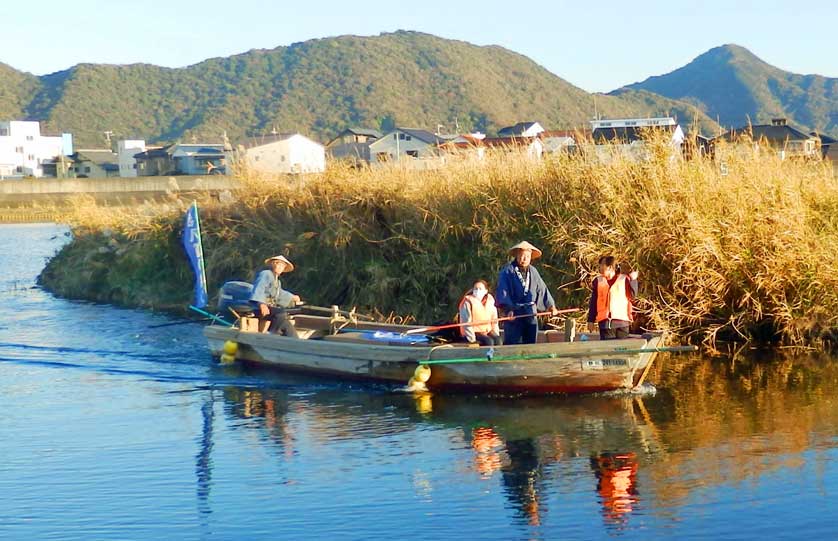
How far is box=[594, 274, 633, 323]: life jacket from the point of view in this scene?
13383 millimetres

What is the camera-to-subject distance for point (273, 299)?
1595cm

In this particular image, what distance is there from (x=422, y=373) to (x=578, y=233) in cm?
487

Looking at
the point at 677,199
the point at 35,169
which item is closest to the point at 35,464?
the point at 677,199

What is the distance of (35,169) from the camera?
344 feet

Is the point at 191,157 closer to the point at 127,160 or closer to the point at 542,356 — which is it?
the point at 127,160

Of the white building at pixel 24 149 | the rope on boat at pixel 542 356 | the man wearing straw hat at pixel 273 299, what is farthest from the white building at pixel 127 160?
the rope on boat at pixel 542 356

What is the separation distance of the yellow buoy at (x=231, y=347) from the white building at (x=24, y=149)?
92.8 m

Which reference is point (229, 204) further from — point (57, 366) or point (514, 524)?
point (514, 524)

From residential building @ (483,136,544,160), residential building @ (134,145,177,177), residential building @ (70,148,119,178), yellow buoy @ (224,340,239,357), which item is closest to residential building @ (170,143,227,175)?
residential building @ (134,145,177,177)

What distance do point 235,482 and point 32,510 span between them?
1.85 metres

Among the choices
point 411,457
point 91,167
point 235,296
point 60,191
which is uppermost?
point 91,167

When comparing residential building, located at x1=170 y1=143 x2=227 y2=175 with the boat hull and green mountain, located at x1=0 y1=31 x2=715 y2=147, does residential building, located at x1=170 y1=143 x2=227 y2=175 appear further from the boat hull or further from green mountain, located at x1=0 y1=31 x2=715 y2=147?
the boat hull

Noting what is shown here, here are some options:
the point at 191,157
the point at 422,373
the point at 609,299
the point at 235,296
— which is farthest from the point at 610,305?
the point at 191,157

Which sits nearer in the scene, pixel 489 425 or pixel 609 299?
pixel 489 425
